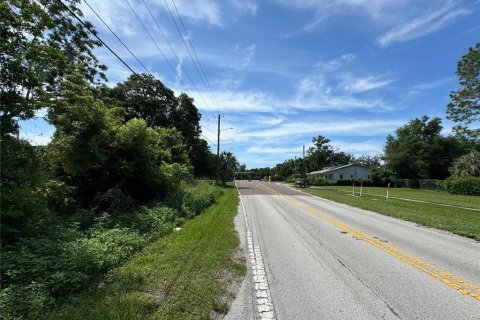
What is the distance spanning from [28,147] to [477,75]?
48.5 m

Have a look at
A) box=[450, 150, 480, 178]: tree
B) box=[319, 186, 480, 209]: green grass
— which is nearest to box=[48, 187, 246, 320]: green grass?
box=[319, 186, 480, 209]: green grass

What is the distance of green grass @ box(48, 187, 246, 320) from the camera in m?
4.64

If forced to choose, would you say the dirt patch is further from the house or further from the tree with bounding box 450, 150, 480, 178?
the house

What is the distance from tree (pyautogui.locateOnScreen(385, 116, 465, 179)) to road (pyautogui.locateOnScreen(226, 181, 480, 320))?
6063 cm

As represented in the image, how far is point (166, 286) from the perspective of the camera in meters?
5.73

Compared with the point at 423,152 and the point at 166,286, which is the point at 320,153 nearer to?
the point at 423,152

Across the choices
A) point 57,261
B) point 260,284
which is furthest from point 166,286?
point 57,261

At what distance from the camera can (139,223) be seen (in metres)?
11.8

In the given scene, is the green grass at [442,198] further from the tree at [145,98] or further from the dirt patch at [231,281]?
the tree at [145,98]

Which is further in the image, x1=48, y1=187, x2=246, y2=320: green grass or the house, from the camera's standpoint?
the house

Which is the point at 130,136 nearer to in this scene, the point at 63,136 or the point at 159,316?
the point at 63,136

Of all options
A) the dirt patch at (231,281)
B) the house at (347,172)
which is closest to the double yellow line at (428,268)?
the dirt patch at (231,281)

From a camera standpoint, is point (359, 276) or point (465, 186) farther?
point (465, 186)

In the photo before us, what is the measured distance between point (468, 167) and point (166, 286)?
50.0 m
